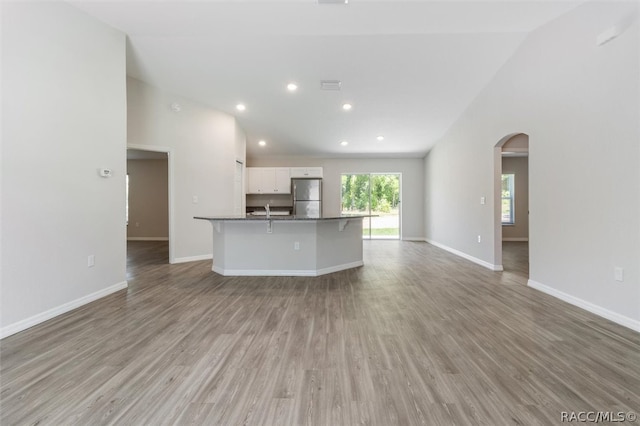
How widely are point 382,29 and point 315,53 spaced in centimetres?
99

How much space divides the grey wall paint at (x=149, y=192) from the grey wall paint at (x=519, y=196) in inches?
396

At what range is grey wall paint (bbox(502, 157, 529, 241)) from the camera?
8.11 meters

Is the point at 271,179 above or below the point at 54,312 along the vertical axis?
above

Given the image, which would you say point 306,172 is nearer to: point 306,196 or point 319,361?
point 306,196

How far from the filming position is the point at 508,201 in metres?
8.27

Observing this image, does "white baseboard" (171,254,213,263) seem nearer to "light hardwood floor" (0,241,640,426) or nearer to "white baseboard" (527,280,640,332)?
"light hardwood floor" (0,241,640,426)

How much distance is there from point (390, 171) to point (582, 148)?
231 inches

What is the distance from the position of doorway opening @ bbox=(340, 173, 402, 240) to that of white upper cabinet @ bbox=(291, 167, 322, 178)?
0.91 metres

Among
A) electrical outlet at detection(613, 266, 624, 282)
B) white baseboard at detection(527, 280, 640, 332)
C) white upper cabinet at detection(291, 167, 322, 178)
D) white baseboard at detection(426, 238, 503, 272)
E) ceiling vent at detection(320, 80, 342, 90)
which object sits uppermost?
ceiling vent at detection(320, 80, 342, 90)

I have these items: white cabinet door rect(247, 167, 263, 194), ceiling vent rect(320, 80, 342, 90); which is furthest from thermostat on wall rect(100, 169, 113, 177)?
white cabinet door rect(247, 167, 263, 194)

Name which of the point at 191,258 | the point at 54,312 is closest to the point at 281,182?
the point at 191,258

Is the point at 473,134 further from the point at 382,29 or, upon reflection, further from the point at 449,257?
the point at 382,29

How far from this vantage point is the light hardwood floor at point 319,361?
1463 mm

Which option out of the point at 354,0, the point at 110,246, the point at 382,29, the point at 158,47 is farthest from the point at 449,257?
the point at 158,47
